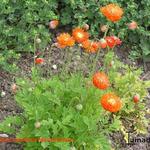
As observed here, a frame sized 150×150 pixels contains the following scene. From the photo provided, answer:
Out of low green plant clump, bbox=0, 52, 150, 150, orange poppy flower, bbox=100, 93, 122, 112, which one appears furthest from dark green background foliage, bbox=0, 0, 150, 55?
orange poppy flower, bbox=100, 93, 122, 112

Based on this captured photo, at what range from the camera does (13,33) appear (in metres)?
4.18

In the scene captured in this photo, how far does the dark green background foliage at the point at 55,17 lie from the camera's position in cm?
420

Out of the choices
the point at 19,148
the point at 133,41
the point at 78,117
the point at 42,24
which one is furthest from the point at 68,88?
the point at 133,41

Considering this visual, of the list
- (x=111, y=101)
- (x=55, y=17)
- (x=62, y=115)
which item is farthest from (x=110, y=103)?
(x=55, y=17)

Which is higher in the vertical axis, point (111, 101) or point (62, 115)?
point (111, 101)

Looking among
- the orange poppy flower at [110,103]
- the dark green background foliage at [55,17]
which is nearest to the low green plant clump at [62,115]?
the orange poppy flower at [110,103]

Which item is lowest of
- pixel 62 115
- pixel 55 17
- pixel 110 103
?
pixel 62 115

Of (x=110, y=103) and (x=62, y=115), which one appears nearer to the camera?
(x=110, y=103)

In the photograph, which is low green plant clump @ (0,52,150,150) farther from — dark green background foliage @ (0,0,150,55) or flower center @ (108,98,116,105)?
dark green background foliage @ (0,0,150,55)

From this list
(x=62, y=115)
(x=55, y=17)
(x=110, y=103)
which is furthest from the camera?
(x=55, y=17)

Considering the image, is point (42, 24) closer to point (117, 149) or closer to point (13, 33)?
point (13, 33)

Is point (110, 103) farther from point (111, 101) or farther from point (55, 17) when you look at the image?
point (55, 17)

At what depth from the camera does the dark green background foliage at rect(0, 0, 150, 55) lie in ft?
13.8

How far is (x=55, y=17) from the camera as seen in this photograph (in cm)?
430
